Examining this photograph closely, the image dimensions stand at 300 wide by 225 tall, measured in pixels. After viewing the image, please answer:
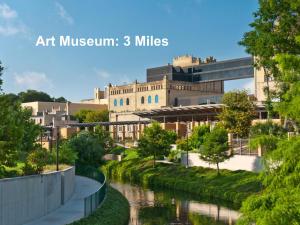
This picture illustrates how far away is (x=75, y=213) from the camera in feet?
98.0

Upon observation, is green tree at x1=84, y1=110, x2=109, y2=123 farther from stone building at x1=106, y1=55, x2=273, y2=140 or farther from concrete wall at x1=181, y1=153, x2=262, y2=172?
concrete wall at x1=181, y1=153, x2=262, y2=172

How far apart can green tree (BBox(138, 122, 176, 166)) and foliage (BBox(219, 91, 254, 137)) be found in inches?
394

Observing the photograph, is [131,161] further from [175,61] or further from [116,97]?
[175,61]

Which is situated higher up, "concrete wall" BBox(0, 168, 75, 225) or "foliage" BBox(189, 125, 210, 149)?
"foliage" BBox(189, 125, 210, 149)

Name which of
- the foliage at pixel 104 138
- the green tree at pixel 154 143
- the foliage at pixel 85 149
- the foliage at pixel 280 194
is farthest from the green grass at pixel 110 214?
the foliage at pixel 104 138

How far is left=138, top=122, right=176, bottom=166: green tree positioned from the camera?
65.6m

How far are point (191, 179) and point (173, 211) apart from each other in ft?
53.2

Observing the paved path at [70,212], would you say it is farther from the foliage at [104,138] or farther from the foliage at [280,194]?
the foliage at [104,138]

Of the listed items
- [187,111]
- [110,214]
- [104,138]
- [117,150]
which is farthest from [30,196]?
[187,111]

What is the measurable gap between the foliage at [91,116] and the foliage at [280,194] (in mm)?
114942

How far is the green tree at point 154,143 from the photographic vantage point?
215 feet

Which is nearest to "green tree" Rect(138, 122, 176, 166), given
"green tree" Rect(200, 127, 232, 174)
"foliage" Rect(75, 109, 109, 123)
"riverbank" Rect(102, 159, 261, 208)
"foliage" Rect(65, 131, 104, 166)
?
"riverbank" Rect(102, 159, 261, 208)

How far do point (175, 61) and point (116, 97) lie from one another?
23115 millimetres

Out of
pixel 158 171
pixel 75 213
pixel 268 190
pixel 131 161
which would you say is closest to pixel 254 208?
pixel 268 190
